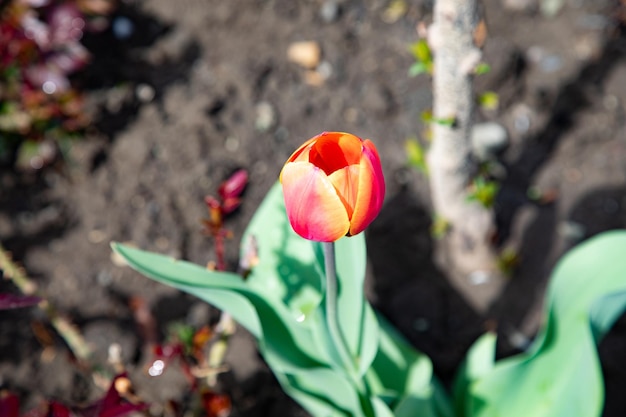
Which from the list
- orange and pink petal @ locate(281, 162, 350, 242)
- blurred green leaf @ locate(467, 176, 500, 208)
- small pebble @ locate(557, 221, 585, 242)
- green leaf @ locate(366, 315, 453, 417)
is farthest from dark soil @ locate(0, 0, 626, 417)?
orange and pink petal @ locate(281, 162, 350, 242)

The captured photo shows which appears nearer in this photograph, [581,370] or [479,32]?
[581,370]

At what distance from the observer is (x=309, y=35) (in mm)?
2244

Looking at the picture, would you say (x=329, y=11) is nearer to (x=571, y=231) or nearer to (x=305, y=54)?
(x=305, y=54)

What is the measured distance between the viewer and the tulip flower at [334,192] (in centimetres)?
77

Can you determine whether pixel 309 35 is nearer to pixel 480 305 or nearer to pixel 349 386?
pixel 480 305

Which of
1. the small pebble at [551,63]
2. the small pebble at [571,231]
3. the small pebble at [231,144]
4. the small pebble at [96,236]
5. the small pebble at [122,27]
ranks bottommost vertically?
the small pebble at [571,231]

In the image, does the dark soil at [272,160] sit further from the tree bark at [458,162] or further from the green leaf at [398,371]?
the green leaf at [398,371]

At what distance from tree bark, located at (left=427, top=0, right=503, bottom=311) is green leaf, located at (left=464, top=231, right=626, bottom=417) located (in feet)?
1.18

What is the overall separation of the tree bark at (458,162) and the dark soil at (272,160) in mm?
55

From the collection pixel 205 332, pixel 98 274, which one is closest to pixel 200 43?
pixel 98 274

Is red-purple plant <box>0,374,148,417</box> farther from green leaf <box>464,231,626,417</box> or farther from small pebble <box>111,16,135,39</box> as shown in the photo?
small pebble <box>111,16,135,39</box>

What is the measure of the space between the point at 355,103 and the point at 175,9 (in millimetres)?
694

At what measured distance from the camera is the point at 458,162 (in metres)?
1.58

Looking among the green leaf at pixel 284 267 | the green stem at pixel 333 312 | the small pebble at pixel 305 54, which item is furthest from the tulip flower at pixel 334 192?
the small pebble at pixel 305 54
